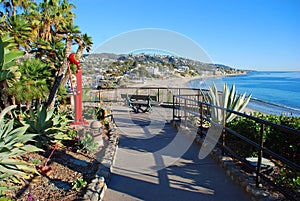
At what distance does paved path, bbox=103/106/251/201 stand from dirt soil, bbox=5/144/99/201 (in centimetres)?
39

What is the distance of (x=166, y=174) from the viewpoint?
3.35 meters

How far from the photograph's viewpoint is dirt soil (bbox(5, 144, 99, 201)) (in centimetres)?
260

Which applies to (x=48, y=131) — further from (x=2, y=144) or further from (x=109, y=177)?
(x=109, y=177)

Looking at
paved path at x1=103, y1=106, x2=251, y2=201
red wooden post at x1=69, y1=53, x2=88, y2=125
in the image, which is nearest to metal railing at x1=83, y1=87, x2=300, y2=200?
paved path at x1=103, y1=106, x2=251, y2=201

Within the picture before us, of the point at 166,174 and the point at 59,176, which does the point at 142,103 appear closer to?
the point at 166,174

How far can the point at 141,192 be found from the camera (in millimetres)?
2838

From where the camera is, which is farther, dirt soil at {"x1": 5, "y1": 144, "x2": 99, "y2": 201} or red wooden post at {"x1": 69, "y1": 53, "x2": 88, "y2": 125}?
red wooden post at {"x1": 69, "y1": 53, "x2": 88, "y2": 125}

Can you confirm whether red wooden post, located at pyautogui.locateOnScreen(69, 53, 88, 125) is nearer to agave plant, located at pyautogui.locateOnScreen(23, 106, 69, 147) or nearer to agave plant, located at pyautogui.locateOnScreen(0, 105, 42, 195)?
agave plant, located at pyautogui.locateOnScreen(23, 106, 69, 147)

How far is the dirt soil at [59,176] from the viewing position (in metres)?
2.60

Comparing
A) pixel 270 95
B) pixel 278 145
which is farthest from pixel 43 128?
pixel 270 95

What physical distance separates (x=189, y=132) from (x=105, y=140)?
1958mm

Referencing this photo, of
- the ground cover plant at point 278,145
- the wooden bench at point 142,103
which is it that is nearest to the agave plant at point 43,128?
the ground cover plant at point 278,145

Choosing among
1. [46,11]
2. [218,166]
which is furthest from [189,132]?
[46,11]

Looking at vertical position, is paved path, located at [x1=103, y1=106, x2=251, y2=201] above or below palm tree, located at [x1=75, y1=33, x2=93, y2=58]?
below
